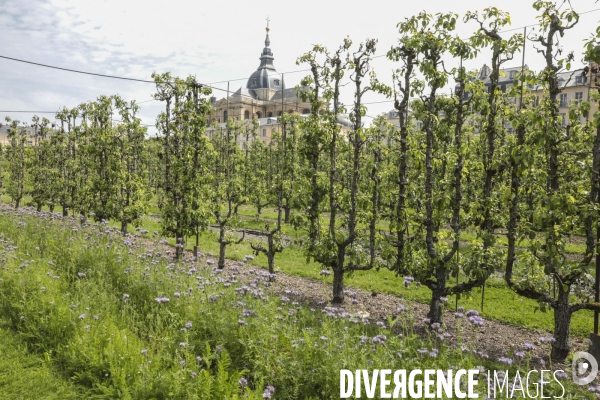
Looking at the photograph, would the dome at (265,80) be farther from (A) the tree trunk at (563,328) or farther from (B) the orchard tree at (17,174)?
(A) the tree trunk at (563,328)

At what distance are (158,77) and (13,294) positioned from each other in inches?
333

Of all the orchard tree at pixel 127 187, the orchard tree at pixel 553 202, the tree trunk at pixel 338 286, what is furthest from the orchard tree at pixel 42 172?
the orchard tree at pixel 553 202

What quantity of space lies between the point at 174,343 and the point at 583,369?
20.5 feet

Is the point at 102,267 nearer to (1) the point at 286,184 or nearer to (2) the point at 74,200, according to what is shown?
(1) the point at 286,184

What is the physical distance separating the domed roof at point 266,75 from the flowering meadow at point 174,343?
87.2m

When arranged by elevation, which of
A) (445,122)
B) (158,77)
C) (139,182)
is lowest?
(139,182)

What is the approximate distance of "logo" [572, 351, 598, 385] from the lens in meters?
6.14

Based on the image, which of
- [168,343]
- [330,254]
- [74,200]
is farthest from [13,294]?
[74,200]

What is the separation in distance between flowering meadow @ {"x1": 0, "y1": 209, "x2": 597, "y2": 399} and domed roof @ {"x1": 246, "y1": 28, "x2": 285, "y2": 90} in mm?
87219

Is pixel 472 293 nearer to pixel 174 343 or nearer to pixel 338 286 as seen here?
pixel 338 286

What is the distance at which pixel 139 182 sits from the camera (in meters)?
16.7

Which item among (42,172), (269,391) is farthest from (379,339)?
(42,172)

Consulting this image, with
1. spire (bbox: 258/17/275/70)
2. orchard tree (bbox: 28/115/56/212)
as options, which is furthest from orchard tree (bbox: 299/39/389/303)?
spire (bbox: 258/17/275/70)

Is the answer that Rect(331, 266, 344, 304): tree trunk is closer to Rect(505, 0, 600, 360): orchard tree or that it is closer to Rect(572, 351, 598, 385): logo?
Rect(505, 0, 600, 360): orchard tree
